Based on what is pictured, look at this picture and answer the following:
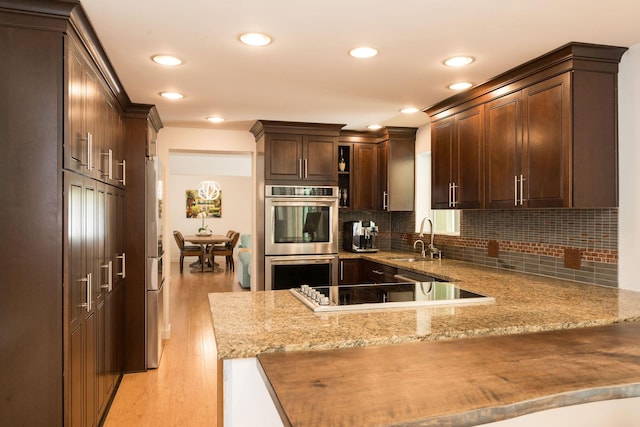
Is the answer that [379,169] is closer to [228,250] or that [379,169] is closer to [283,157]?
[283,157]

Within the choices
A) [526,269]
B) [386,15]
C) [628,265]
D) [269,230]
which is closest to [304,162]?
[269,230]

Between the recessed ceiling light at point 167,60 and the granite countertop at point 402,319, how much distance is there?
56.3 inches

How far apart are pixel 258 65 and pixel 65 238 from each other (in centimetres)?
152

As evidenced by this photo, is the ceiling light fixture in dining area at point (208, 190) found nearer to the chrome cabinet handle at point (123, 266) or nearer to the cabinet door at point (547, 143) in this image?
the chrome cabinet handle at point (123, 266)

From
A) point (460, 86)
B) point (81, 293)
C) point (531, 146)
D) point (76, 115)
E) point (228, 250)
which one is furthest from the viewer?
point (228, 250)

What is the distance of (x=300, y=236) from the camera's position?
15.6 feet

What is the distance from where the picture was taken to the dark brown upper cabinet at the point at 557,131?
8.46ft

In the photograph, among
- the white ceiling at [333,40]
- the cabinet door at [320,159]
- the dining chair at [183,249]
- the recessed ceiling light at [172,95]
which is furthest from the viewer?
the dining chair at [183,249]

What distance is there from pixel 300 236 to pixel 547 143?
262cm

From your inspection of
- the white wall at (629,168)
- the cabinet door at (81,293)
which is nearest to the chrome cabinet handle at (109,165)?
the cabinet door at (81,293)

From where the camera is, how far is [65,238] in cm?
208

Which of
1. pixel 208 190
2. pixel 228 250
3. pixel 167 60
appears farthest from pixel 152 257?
pixel 208 190

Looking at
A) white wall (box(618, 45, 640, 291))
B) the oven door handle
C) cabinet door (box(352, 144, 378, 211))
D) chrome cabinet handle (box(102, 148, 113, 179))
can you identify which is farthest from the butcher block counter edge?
cabinet door (box(352, 144, 378, 211))

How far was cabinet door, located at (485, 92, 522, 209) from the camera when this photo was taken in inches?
117
